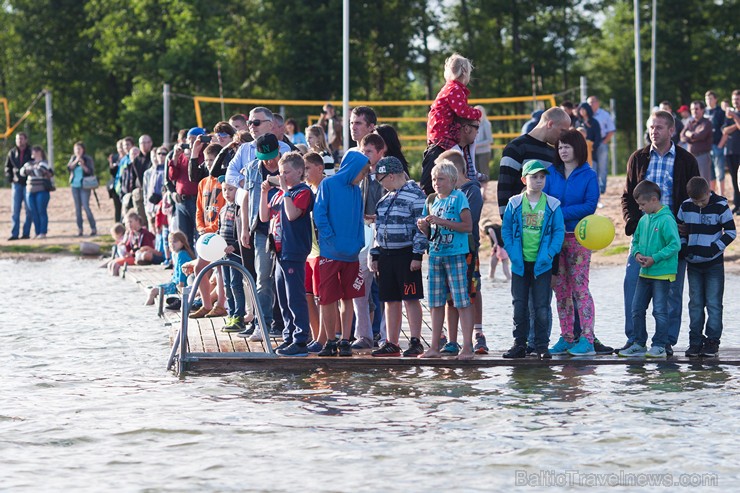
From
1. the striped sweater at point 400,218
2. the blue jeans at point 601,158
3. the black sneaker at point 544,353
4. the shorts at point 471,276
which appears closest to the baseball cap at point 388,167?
the striped sweater at point 400,218

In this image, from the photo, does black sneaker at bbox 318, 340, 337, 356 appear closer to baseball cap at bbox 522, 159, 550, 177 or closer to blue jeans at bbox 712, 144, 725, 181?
baseball cap at bbox 522, 159, 550, 177

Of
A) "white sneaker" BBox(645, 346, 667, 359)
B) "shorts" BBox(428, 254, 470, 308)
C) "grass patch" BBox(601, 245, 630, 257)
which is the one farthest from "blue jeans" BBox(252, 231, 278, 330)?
"grass patch" BBox(601, 245, 630, 257)

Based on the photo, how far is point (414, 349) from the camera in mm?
11086

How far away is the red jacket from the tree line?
136 feet

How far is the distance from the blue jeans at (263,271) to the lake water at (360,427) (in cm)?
111

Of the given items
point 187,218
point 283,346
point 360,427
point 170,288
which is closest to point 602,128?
point 187,218

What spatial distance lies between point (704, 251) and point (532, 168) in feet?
5.15

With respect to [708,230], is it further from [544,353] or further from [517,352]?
[517,352]

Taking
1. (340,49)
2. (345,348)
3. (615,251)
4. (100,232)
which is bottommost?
(345,348)

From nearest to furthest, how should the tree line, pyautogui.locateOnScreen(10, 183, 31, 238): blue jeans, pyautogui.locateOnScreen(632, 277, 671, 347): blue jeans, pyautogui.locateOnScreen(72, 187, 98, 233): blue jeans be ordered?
1. pyautogui.locateOnScreen(632, 277, 671, 347): blue jeans
2. pyautogui.locateOnScreen(72, 187, 98, 233): blue jeans
3. pyautogui.locateOnScreen(10, 183, 31, 238): blue jeans
4. the tree line

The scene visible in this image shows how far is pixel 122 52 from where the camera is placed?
52.1m

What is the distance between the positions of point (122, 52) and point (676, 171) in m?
43.5

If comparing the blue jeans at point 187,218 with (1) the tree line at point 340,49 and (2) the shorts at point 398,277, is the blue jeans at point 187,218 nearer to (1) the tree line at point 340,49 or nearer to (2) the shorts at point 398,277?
(2) the shorts at point 398,277

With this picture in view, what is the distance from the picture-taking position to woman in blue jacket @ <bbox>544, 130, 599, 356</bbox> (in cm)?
1077
